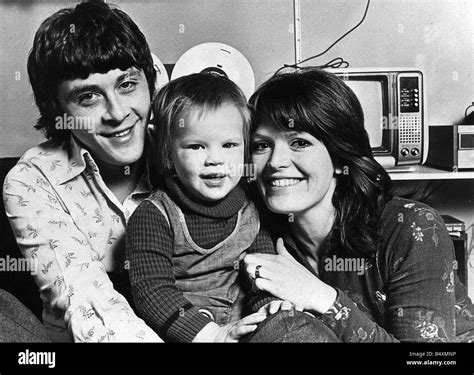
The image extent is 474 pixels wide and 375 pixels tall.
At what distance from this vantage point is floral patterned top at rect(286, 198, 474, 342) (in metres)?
1.25

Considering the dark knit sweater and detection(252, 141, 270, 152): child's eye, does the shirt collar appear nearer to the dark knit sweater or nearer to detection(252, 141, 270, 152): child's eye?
the dark knit sweater

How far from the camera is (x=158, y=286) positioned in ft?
3.98

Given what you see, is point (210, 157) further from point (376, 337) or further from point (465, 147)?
point (465, 147)

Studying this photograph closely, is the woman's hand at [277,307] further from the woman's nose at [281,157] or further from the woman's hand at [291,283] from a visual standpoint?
the woman's nose at [281,157]

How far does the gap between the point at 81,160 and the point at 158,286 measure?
0.40 metres

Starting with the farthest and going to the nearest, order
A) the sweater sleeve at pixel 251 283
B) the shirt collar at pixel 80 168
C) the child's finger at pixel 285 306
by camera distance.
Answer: the shirt collar at pixel 80 168, the sweater sleeve at pixel 251 283, the child's finger at pixel 285 306

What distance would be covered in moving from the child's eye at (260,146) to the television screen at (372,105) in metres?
0.29

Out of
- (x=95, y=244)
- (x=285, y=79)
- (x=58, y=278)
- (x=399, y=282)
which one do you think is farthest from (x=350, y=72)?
(x=58, y=278)

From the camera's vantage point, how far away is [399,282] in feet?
4.16

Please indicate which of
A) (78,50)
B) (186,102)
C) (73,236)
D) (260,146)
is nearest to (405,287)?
(260,146)

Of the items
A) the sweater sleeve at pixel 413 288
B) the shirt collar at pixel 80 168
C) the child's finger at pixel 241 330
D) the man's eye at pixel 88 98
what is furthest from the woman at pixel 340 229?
the man's eye at pixel 88 98

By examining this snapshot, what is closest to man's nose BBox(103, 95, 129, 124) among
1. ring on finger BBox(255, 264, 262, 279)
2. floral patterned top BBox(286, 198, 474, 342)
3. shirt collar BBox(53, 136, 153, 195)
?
shirt collar BBox(53, 136, 153, 195)

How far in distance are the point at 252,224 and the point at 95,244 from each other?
0.38 meters

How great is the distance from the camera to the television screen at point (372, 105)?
1.47 metres
